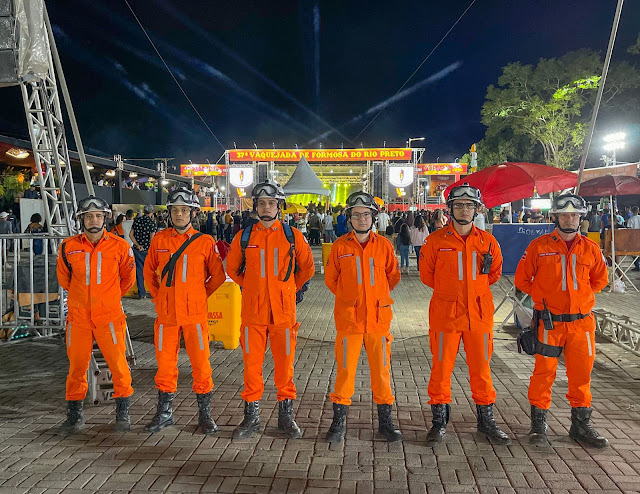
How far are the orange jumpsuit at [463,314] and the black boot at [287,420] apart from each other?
1.19 metres

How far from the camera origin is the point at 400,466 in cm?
370

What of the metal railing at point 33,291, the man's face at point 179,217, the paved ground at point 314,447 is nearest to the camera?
the paved ground at point 314,447

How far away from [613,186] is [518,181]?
612cm

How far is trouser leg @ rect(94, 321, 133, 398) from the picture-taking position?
14.2ft

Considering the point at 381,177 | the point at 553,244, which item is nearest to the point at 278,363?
the point at 553,244

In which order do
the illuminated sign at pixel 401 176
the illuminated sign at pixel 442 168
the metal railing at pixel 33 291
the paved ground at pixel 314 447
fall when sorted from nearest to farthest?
the paved ground at pixel 314 447, the metal railing at pixel 33 291, the illuminated sign at pixel 401 176, the illuminated sign at pixel 442 168

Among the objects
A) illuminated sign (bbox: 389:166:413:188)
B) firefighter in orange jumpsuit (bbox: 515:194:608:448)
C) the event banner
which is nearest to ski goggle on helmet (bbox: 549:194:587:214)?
firefighter in orange jumpsuit (bbox: 515:194:608:448)

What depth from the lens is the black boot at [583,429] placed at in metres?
3.98

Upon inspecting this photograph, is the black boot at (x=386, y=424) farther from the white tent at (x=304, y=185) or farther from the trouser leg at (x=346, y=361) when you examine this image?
the white tent at (x=304, y=185)

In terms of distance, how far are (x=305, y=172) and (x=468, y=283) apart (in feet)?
54.4

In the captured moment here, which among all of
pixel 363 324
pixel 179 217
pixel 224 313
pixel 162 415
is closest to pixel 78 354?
pixel 162 415

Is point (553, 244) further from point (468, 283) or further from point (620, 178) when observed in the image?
point (620, 178)

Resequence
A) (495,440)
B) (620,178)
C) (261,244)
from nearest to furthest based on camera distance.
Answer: (495,440)
(261,244)
(620,178)

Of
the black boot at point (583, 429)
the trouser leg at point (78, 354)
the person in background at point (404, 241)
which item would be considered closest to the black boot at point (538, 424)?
the black boot at point (583, 429)
